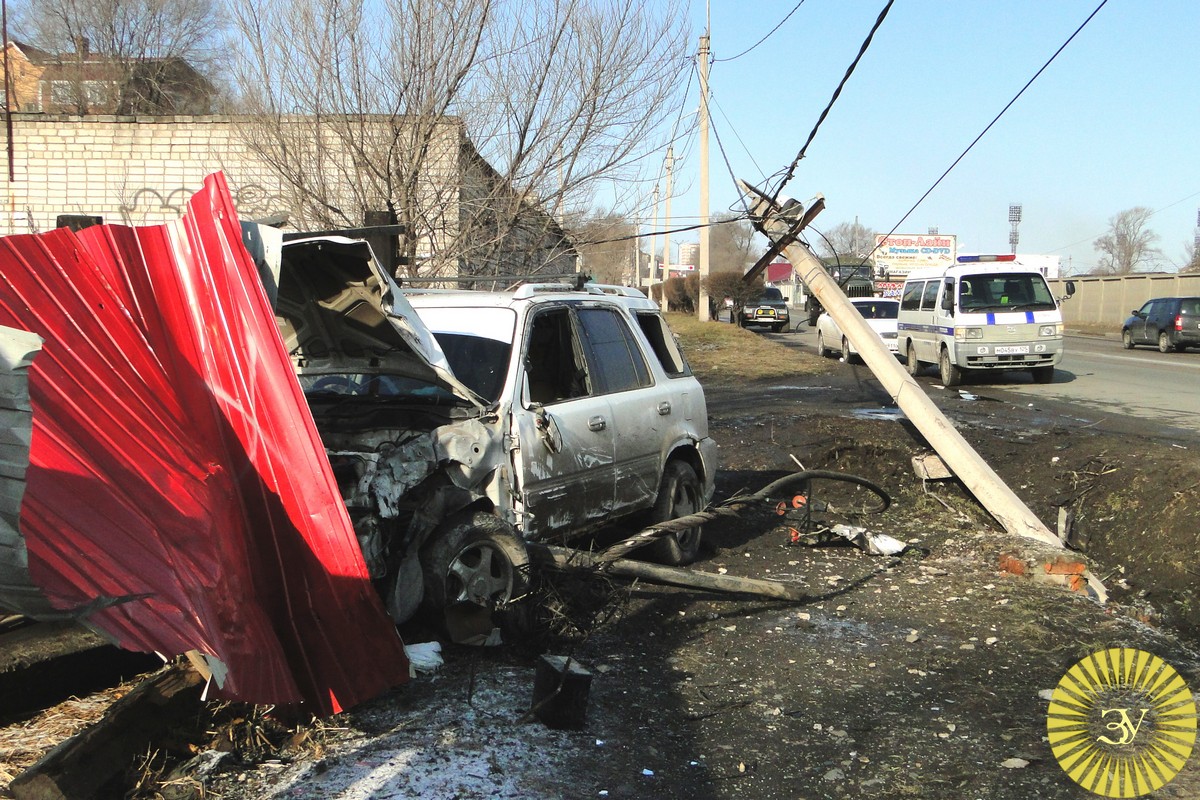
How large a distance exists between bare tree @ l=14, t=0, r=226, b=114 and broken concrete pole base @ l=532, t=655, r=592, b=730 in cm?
2458

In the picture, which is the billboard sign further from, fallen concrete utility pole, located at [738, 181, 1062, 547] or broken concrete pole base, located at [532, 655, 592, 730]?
broken concrete pole base, located at [532, 655, 592, 730]

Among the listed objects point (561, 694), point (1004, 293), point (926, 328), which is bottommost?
point (561, 694)

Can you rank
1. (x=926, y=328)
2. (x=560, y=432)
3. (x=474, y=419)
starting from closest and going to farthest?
(x=474, y=419), (x=560, y=432), (x=926, y=328)

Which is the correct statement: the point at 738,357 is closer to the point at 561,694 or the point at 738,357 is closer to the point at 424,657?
the point at 424,657

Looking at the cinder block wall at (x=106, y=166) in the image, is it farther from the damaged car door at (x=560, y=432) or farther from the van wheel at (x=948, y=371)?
the van wheel at (x=948, y=371)

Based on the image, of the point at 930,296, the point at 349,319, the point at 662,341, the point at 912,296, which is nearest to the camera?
the point at 349,319

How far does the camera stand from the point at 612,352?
6.43 meters

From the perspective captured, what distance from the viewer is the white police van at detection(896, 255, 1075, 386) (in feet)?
58.7

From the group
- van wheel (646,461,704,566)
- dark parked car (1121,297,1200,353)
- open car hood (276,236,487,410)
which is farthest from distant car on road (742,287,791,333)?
open car hood (276,236,487,410)

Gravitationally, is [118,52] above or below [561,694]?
above

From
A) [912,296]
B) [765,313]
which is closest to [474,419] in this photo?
[912,296]

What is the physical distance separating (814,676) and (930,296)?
16.3 metres

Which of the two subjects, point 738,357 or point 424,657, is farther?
point 738,357

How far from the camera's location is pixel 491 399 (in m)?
5.28
